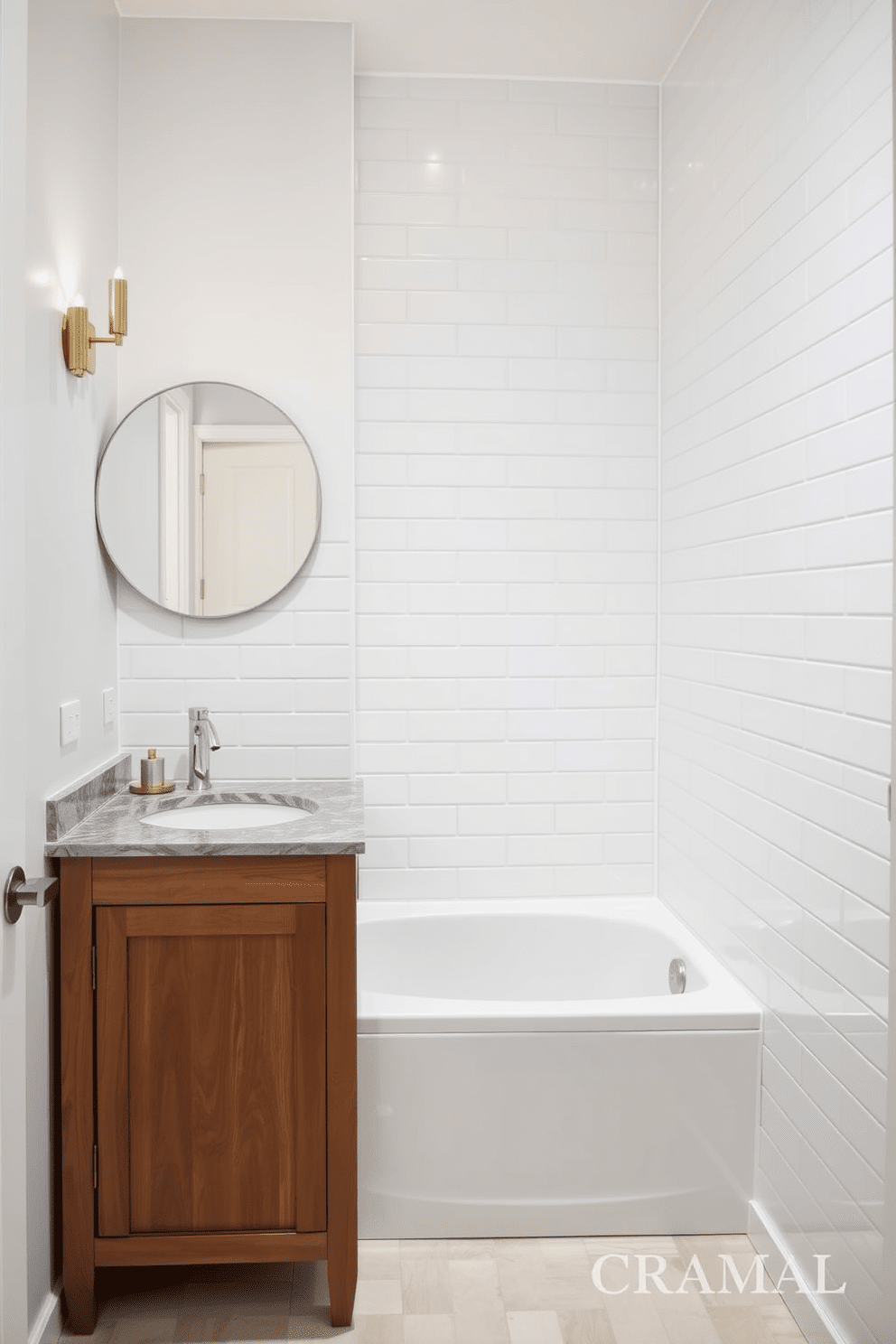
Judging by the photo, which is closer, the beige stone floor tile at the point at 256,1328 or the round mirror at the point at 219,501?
the beige stone floor tile at the point at 256,1328

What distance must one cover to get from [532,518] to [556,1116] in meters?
1.62

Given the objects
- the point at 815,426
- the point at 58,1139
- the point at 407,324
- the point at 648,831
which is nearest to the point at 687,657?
the point at 648,831

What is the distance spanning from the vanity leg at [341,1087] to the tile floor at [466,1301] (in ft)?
0.39

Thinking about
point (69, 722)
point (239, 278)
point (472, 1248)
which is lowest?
point (472, 1248)

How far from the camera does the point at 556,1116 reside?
7.41 feet

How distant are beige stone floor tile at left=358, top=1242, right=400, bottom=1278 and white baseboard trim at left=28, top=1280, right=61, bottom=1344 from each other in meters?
0.59

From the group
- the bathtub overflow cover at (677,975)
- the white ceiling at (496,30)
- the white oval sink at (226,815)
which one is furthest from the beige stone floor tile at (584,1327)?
the white ceiling at (496,30)

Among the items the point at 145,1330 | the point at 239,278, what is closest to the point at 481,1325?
the point at 145,1330

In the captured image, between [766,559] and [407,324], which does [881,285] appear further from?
[407,324]

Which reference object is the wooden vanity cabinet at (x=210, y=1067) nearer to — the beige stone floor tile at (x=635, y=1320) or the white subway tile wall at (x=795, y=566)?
the beige stone floor tile at (x=635, y=1320)

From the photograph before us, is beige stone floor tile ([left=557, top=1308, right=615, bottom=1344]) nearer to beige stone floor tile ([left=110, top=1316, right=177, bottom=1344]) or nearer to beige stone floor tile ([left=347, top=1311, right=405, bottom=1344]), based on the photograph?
beige stone floor tile ([left=347, top=1311, right=405, bottom=1344])

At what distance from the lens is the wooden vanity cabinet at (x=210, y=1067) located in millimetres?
1959

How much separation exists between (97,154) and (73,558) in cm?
101

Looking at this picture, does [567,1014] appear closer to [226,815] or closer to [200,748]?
[226,815]
